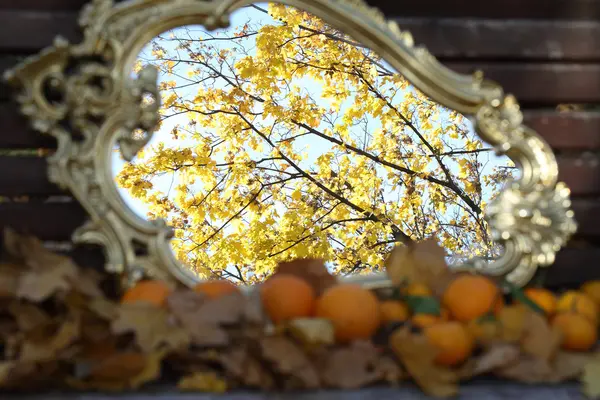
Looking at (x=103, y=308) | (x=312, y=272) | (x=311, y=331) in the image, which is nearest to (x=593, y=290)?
(x=312, y=272)

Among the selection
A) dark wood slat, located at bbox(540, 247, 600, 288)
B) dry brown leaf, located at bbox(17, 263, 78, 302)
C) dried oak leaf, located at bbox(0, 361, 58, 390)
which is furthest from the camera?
dark wood slat, located at bbox(540, 247, 600, 288)

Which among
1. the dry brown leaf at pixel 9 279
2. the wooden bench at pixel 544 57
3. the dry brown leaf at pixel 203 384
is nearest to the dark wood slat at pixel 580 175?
the wooden bench at pixel 544 57

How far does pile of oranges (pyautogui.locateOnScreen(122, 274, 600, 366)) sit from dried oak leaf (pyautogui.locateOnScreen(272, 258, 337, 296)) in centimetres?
3

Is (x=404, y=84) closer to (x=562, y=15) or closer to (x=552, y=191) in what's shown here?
(x=562, y=15)

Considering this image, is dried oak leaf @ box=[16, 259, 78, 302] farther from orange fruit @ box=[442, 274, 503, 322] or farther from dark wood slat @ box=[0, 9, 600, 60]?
dark wood slat @ box=[0, 9, 600, 60]

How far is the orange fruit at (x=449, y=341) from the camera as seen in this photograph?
4.40ft

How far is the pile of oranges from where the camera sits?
139cm

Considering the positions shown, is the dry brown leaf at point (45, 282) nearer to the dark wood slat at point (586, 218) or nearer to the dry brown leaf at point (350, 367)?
the dry brown leaf at point (350, 367)

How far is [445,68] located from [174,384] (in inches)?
48.2

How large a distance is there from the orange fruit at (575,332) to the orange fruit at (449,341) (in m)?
0.28

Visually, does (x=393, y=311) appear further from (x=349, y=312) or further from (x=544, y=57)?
(x=544, y=57)

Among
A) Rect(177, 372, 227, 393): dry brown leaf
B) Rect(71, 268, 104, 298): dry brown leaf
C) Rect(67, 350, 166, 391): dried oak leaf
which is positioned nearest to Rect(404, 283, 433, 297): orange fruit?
Rect(177, 372, 227, 393): dry brown leaf

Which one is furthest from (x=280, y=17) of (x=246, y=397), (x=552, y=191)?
(x=246, y=397)

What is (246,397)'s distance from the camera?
1.24m
